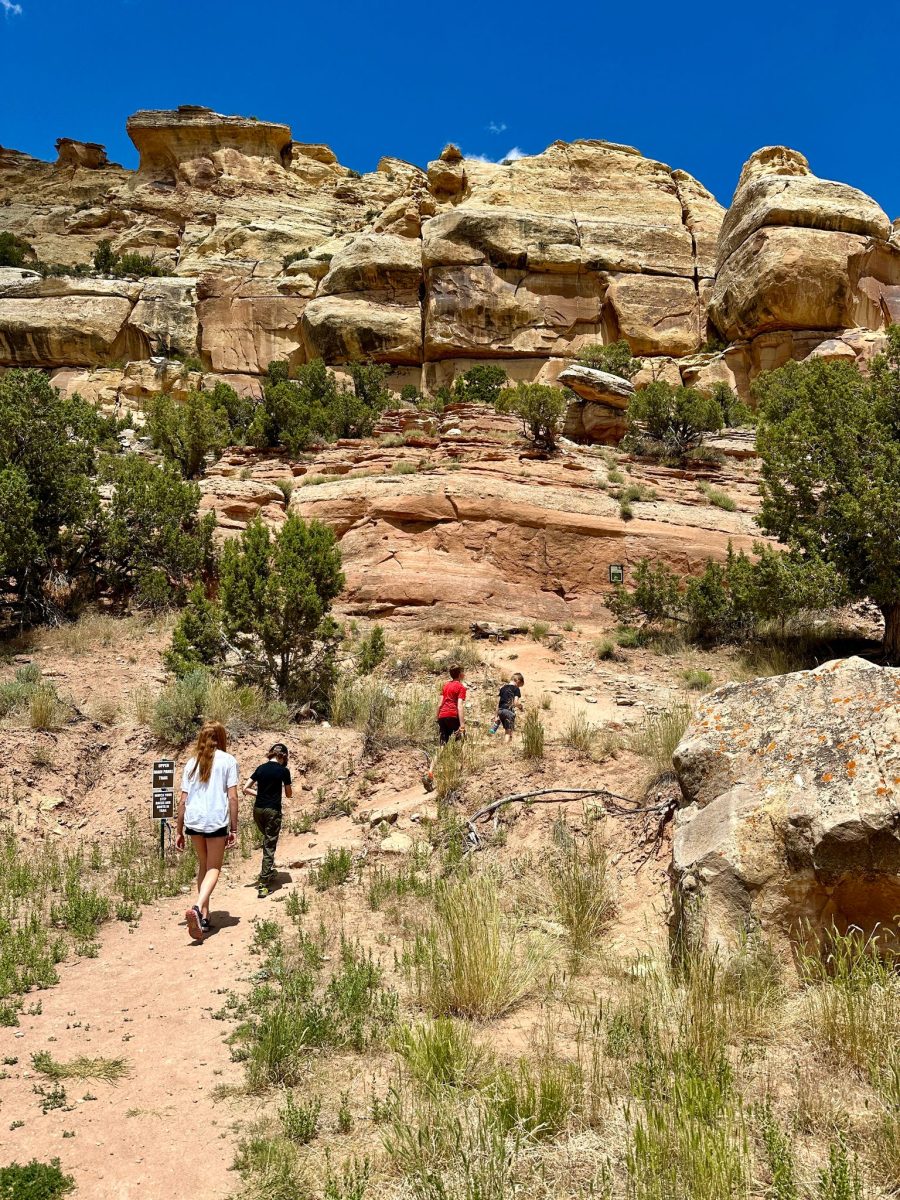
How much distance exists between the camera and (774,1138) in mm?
2824

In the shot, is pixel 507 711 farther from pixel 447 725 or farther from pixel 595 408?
pixel 595 408

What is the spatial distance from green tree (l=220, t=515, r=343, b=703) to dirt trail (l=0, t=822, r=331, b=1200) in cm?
586

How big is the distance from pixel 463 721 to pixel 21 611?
891 cm

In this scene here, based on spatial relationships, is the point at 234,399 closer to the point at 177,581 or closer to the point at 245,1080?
the point at 177,581

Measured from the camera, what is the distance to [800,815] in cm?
441

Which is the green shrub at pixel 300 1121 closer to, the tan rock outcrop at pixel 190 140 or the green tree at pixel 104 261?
the green tree at pixel 104 261

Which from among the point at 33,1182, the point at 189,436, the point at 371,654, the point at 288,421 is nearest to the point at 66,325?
the point at 288,421

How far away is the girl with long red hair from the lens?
6488 mm

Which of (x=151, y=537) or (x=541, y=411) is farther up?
(x=541, y=411)

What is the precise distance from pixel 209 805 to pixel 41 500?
11.1 metres

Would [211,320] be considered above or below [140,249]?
below

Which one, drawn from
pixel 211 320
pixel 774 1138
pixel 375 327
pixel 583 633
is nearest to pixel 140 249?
pixel 211 320

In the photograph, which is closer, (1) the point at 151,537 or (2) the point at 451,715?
(2) the point at 451,715

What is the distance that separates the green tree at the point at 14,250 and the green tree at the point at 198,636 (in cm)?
3914
